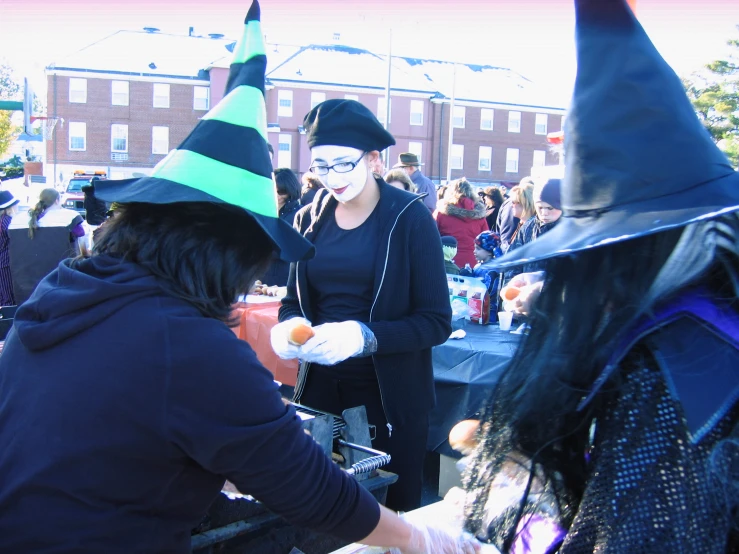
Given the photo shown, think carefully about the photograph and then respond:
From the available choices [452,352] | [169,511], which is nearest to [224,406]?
[169,511]

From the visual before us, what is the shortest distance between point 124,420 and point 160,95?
40.9 meters

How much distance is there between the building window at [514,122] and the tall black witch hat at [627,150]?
43.3 metres

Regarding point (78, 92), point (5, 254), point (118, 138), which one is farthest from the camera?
point (118, 138)

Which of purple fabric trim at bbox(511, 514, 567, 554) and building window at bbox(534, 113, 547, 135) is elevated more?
building window at bbox(534, 113, 547, 135)

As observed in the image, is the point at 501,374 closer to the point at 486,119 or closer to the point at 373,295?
the point at 373,295

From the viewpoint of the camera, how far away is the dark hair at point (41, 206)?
603cm

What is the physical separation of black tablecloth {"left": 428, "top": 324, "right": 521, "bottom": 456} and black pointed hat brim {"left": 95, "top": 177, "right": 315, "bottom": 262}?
2.32 metres

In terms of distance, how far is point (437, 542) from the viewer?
1.49 metres

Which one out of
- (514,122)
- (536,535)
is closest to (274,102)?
(514,122)

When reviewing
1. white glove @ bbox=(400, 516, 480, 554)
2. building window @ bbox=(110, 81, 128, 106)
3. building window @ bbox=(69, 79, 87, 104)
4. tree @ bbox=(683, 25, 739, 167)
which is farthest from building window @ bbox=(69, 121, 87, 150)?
white glove @ bbox=(400, 516, 480, 554)

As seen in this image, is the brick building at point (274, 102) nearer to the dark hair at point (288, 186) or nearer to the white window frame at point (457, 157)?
the white window frame at point (457, 157)

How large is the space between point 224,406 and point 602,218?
736mm

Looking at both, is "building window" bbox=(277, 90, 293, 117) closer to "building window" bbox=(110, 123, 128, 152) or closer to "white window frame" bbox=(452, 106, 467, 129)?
"building window" bbox=(110, 123, 128, 152)

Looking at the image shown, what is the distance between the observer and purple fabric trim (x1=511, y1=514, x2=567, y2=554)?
1.10 metres
